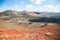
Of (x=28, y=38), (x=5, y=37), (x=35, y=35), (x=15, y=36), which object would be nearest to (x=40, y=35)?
(x=35, y=35)

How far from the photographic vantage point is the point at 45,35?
1384 cm

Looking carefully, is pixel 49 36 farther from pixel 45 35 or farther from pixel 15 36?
pixel 15 36

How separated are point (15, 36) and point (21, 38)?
0.84m

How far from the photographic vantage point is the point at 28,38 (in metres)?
12.9

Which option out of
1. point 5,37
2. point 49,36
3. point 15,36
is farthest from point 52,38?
point 5,37

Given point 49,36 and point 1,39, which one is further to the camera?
point 49,36

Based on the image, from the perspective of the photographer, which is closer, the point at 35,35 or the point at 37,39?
the point at 37,39

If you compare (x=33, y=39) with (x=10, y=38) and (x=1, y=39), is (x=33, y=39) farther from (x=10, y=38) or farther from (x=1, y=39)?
(x=1, y=39)

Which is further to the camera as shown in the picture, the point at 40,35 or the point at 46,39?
the point at 40,35

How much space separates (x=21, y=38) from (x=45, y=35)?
267 centimetres

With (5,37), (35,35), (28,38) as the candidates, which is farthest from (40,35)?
(5,37)

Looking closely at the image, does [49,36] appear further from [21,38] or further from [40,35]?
[21,38]

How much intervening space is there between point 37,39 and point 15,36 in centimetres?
239

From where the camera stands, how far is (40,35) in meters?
13.7
